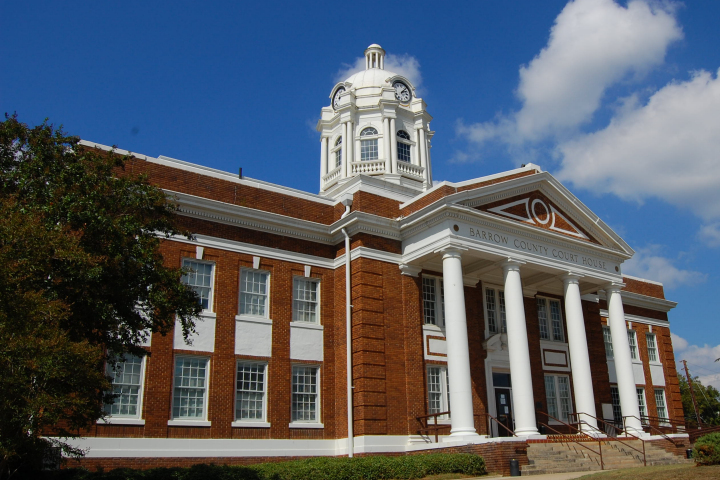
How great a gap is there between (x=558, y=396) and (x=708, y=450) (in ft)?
41.8

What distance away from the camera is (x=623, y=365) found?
27.8 metres

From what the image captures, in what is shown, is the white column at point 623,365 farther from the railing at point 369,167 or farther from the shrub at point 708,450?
the railing at point 369,167

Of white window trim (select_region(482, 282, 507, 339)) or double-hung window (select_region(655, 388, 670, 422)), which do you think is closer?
white window trim (select_region(482, 282, 507, 339))

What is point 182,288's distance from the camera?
14.3m

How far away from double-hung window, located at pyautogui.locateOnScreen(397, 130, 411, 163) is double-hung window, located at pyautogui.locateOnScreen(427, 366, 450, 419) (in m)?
16.4

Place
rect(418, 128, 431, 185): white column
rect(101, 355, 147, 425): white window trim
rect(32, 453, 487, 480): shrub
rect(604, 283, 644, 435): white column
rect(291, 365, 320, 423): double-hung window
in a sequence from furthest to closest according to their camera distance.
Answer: rect(418, 128, 431, 185): white column → rect(604, 283, 644, 435): white column → rect(291, 365, 320, 423): double-hung window → rect(101, 355, 147, 425): white window trim → rect(32, 453, 487, 480): shrub

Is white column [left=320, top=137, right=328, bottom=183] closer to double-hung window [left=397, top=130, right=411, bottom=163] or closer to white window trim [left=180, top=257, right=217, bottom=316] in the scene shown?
double-hung window [left=397, top=130, right=411, bottom=163]

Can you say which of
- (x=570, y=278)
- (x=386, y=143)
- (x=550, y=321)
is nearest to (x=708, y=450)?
(x=570, y=278)

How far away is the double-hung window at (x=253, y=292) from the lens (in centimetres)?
2361

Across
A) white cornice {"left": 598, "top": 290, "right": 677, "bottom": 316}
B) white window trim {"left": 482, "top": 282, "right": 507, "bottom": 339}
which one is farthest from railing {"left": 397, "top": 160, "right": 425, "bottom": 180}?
white cornice {"left": 598, "top": 290, "right": 677, "bottom": 316}

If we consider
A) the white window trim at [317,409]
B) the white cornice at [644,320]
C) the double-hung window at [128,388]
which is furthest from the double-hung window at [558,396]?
the double-hung window at [128,388]

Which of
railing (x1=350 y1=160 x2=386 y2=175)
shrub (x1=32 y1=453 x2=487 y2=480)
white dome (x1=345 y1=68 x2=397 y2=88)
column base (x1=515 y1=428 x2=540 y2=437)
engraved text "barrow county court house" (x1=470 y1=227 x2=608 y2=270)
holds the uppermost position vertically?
white dome (x1=345 y1=68 x2=397 y2=88)

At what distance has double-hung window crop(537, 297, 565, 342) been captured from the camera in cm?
3012

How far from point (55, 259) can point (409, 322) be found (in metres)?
14.8
